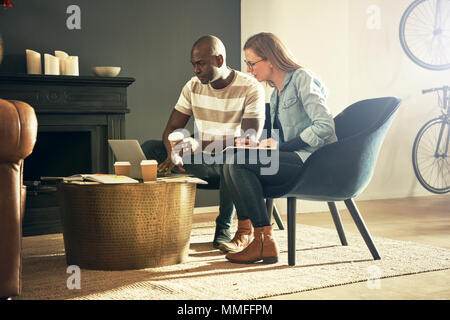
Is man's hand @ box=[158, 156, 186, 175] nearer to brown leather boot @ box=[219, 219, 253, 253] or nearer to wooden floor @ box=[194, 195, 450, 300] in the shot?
brown leather boot @ box=[219, 219, 253, 253]

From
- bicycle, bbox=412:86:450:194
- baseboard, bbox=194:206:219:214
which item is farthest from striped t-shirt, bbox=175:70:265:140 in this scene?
bicycle, bbox=412:86:450:194

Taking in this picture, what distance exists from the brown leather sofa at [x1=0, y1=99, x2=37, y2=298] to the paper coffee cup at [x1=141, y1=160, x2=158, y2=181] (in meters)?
0.60

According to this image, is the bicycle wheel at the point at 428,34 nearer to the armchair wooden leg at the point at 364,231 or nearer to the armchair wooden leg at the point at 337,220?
the armchair wooden leg at the point at 337,220

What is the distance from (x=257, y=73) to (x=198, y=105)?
436mm

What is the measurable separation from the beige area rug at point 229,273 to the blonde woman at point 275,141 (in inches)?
4.0

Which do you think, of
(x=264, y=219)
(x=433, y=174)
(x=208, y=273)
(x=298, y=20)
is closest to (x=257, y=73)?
(x=264, y=219)

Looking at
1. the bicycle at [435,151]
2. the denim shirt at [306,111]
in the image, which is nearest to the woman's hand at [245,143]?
the denim shirt at [306,111]

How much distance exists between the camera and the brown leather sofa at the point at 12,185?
5.39 ft

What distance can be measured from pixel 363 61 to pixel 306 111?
3245 millimetres

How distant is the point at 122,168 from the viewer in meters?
2.34

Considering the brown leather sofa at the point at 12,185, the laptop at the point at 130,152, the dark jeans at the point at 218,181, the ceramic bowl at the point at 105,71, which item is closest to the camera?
the brown leather sofa at the point at 12,185

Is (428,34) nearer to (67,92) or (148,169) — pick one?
(67,92)

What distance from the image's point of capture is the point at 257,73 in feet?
8.41

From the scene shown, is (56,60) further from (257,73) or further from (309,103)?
(309,103)
